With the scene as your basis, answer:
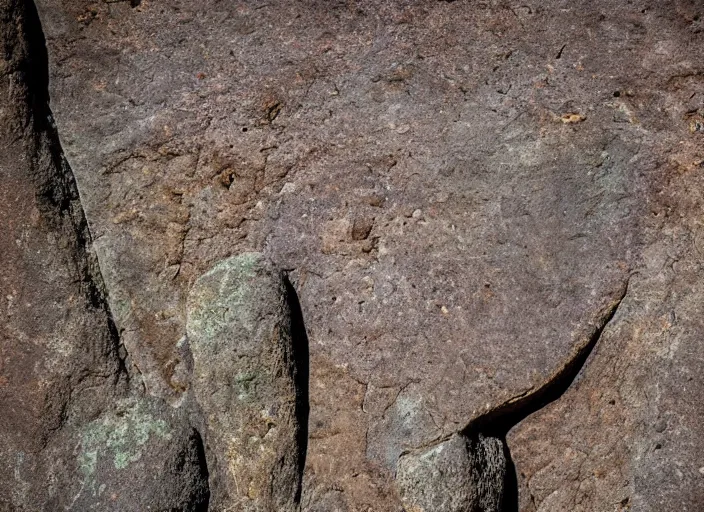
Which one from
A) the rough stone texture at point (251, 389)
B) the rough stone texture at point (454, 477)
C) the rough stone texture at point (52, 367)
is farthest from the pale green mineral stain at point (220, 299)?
the rough stone texture at point (454, 477)

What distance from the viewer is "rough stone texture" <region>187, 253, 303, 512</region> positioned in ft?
6.18

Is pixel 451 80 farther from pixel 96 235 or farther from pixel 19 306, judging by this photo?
pixel 19 306

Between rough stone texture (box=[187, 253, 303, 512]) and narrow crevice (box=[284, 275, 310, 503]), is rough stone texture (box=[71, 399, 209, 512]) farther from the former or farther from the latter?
narrow crevice (box=[284, 275, 310, 503])

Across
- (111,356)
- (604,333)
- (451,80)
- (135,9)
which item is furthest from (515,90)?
(111,356)

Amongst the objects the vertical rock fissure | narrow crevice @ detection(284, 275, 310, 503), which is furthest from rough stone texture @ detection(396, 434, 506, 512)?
narrow crevice @ detection(284, 275, 310, 503)

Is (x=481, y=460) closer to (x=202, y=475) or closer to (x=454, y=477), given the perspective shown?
(x=454, y=477)

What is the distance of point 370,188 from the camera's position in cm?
194

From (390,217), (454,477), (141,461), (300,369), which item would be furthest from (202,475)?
(390,217)

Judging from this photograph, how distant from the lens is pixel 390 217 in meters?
1.93

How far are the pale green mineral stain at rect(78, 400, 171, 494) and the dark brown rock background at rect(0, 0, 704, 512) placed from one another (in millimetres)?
26

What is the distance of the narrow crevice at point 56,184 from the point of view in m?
1.97

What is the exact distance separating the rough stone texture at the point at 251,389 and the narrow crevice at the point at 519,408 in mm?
339

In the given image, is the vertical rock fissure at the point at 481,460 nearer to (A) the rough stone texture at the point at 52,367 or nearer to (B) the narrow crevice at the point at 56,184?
(A) the rough stone texture at the point at 52,367

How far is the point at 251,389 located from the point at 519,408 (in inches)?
19.4
